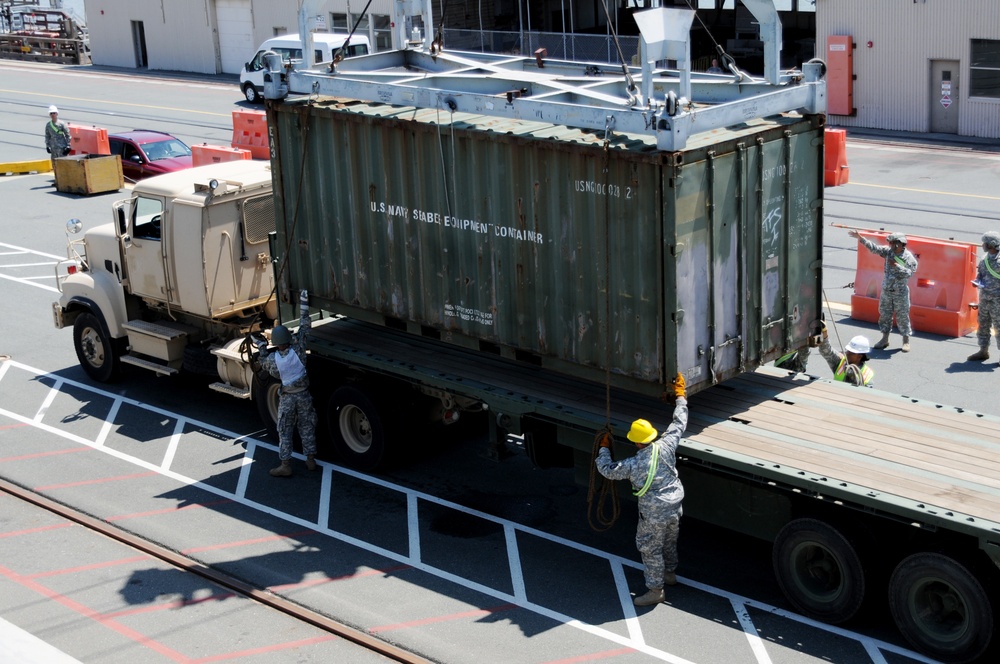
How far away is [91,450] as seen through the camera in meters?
14.3

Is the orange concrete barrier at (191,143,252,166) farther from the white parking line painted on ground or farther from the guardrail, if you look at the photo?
the guardrail

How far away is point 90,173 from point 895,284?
60.4 feet

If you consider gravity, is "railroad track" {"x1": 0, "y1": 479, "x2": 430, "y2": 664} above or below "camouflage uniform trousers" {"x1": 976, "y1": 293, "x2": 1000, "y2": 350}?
below

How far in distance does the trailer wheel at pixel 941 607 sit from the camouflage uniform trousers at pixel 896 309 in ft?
24.9

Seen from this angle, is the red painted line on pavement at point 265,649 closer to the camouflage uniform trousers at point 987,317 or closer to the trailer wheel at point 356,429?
the trailer wheel at point 356,429

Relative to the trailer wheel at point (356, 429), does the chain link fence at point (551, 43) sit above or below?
above

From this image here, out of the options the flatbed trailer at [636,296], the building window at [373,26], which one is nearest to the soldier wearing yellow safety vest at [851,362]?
→ the flatbed trailer at [636,296]

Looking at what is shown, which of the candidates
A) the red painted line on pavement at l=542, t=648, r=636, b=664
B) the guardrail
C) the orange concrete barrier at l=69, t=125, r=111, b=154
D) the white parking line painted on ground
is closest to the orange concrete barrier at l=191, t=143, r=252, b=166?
the orange concrete barrier at l=69, t=125, r=111, b=154

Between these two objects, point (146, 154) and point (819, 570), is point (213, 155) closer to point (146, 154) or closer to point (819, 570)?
point (146, 154)

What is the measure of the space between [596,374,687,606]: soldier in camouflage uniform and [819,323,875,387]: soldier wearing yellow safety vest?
2534 mm

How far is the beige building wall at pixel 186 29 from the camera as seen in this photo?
4578 cm

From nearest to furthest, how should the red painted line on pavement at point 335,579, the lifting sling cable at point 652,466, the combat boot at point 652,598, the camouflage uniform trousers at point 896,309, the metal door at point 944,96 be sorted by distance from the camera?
the lifting sling cable at point 652,466 < the combat boot at point 652,598 < the red painted line on pavement at point 335,579 < the camouflage uniform trousers at point 896,309 < the metal door at point 944,96

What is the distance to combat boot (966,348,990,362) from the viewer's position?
52.1ft

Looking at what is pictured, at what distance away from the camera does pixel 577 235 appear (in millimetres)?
10984
